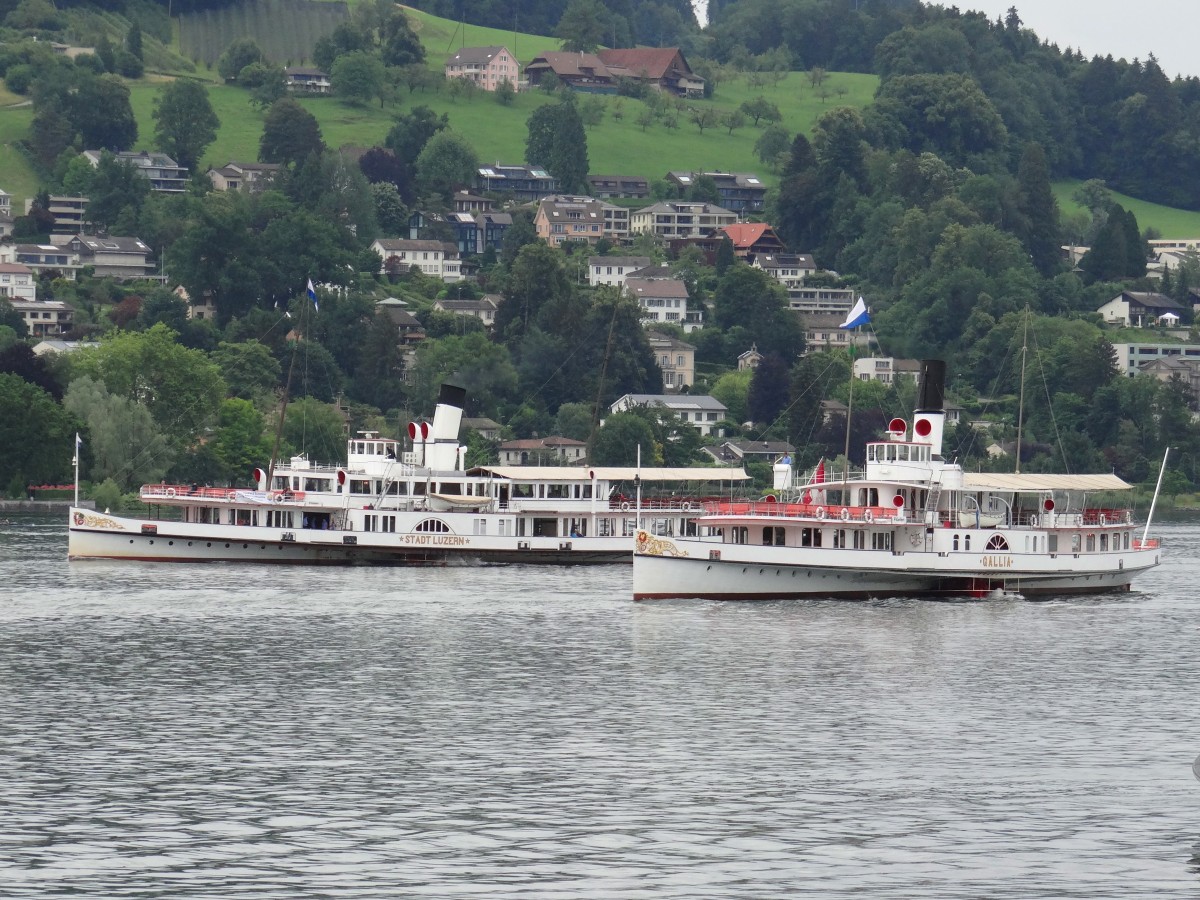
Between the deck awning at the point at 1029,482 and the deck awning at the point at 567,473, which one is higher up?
the deck awning at the point at 1029,482

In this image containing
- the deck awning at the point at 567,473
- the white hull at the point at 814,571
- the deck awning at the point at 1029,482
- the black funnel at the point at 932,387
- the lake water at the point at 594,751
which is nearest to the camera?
the lake water at the point at 594,751

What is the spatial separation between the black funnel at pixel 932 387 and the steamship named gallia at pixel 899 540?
0.09 m

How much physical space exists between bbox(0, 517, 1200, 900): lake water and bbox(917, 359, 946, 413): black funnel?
11.3 m

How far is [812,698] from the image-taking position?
7112cm

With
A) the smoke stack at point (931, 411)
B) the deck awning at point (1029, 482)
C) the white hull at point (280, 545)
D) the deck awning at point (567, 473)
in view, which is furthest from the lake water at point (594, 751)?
the deck awning at point (567, 473)

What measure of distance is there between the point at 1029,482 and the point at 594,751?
50.4 metres

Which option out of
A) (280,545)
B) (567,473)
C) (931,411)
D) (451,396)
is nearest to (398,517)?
(280,545)

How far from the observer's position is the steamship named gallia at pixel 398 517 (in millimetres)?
123625

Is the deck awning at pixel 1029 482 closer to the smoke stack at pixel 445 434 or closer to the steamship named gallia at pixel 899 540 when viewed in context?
the steamship named gallia at pixel 899 540

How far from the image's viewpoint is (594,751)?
61031 mm

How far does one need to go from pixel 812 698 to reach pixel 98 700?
21498 millimetres

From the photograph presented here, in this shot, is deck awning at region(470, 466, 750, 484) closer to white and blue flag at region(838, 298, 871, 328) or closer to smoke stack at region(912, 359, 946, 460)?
white and blue flag at region(838, 298, 871, 328)

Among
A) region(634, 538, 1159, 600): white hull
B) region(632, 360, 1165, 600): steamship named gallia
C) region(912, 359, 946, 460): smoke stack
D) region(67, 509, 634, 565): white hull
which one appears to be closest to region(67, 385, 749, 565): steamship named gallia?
region(67, 509, 634, 565): white hull

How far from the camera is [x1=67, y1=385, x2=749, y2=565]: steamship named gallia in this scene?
4867 inches
